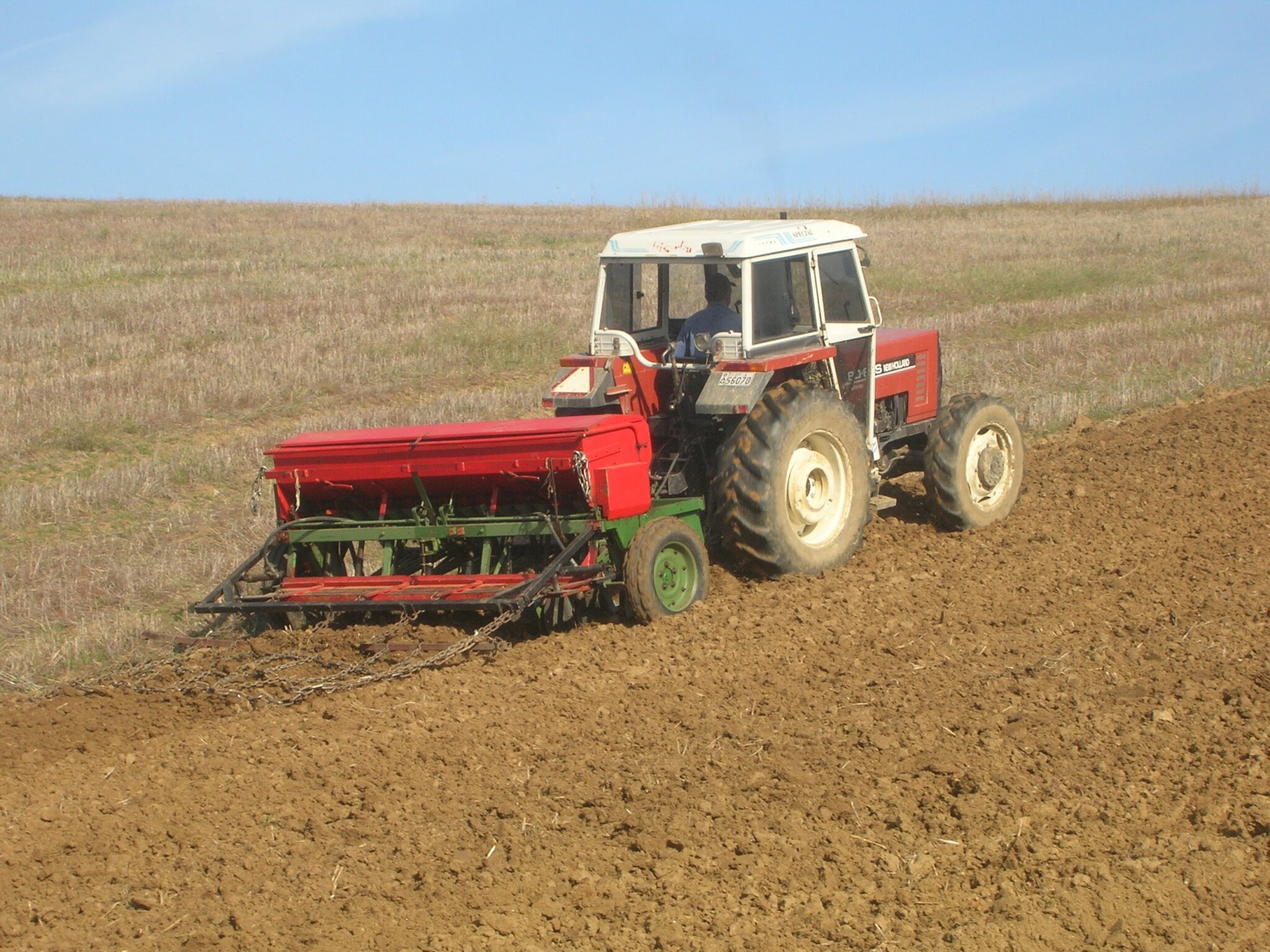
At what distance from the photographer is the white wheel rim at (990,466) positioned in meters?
8.60

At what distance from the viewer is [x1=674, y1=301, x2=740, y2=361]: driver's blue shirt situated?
7527 mm

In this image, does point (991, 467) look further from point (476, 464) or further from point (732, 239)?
point (476, 464)

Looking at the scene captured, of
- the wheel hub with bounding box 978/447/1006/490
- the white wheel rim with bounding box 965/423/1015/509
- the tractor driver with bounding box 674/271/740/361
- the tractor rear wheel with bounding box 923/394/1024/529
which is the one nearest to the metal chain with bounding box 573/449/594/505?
the tractor driver with bounding box 674/271/740/361

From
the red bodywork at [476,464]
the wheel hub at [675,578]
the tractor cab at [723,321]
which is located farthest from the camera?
the tractor cab at [723,321]

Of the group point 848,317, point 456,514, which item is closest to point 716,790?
point 456,514

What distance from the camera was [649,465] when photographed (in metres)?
6.77

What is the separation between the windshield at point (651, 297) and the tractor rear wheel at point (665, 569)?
1.49 metres

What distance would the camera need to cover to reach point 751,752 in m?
5.03

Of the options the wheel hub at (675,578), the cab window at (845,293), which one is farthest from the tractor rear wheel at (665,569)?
the cab window at (845,293)

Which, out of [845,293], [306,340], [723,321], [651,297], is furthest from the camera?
[306,340]

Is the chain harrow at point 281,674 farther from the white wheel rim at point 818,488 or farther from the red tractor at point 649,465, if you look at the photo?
the white wheel rim at point 818,488

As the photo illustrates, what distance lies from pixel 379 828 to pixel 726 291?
403 centimetres

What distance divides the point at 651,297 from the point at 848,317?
121cm

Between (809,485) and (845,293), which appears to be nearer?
(809,485)
